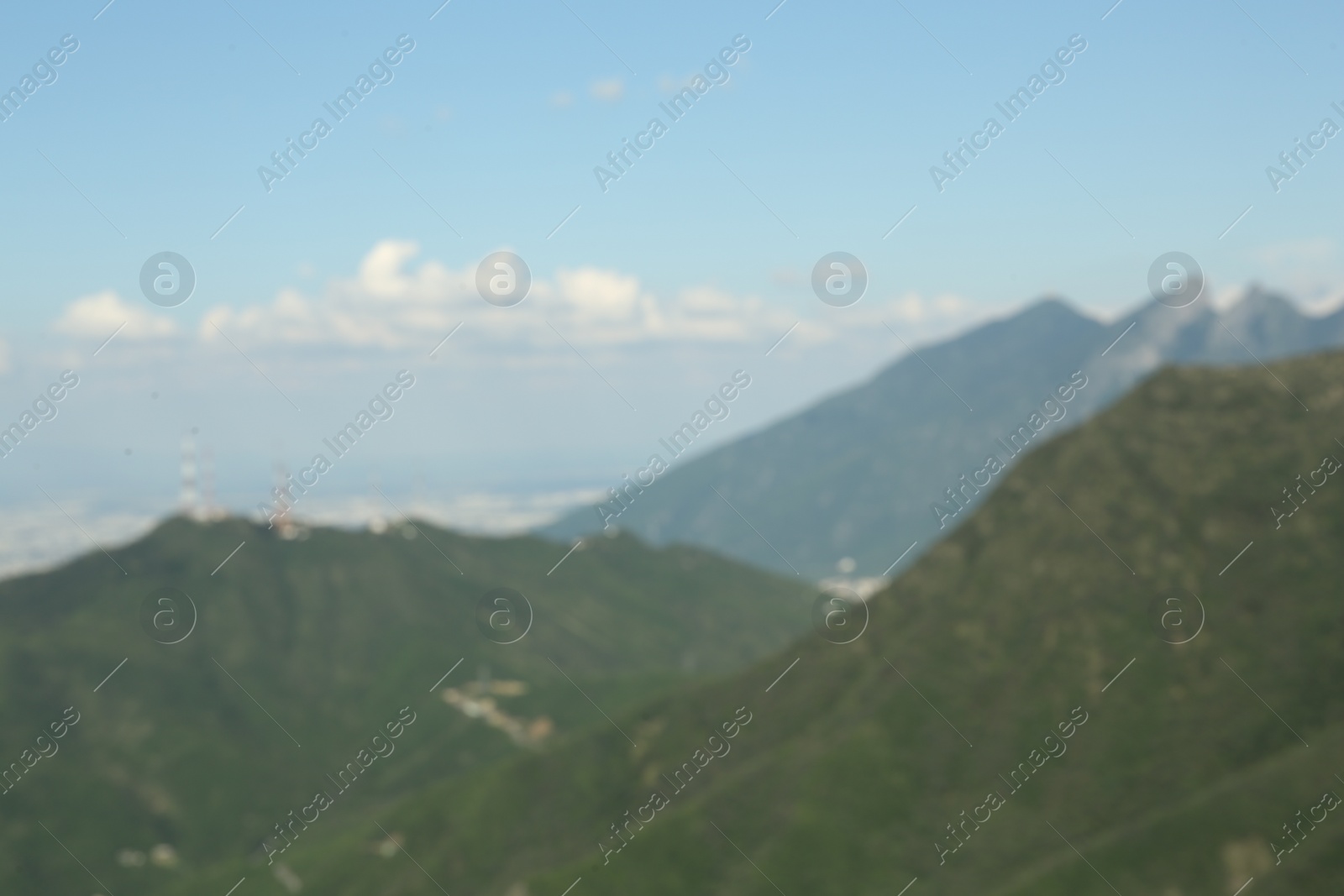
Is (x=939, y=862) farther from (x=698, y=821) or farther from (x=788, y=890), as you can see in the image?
(x=698, y=821)

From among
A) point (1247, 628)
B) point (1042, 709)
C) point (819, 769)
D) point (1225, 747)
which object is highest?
point (1247, 628)

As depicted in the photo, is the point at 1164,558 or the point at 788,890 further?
the point at 1164,558

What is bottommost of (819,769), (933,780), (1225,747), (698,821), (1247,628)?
(698,821)

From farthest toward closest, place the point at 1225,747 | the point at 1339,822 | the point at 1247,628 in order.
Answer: the point at 1247,628
the point at 1225,747
the point at 1339,822

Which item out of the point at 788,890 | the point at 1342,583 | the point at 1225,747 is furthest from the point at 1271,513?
the point at 788,890

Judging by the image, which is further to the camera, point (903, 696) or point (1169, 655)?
point (903, 696)

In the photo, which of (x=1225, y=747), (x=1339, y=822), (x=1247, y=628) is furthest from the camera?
(x=1247, y=628)

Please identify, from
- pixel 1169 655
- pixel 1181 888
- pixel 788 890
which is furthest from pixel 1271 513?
pixel 788 890

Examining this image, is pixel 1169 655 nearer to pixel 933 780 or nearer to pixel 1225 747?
pixel 1225 747

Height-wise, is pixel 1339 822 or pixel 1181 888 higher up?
pixel 1339 822
